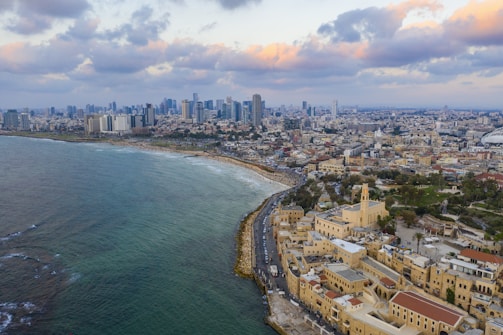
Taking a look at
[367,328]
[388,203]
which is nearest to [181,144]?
[388,203]

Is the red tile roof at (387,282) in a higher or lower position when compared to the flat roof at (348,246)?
lower

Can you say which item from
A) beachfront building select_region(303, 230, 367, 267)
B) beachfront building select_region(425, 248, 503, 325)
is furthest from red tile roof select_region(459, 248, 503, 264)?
beachfront building select_region(303, 230, 367, 267)

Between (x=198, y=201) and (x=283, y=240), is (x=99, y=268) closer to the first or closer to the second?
(x=283, y=240)

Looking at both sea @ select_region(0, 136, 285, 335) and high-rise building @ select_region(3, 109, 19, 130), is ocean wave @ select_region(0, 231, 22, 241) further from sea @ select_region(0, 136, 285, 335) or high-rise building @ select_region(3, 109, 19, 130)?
high-rise building @ select_region(3, 109, 19, 130)

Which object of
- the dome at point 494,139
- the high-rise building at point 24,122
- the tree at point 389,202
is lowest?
the tree at point 389,202

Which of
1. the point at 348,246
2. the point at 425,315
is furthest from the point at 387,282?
the point at 348,246

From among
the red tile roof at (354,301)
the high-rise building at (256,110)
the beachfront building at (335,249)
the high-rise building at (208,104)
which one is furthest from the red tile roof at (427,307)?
the high-rise building at (208,104)

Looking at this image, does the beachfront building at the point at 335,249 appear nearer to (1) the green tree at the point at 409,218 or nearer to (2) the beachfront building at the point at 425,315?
(2) the beachfront building at the point at 425,315

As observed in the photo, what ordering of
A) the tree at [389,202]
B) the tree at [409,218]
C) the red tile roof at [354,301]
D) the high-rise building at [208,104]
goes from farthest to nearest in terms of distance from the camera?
the high-rise building at [208,104] < the tree at [389,202] < the tree at [409,218] < the red tile roof at [354,301]
